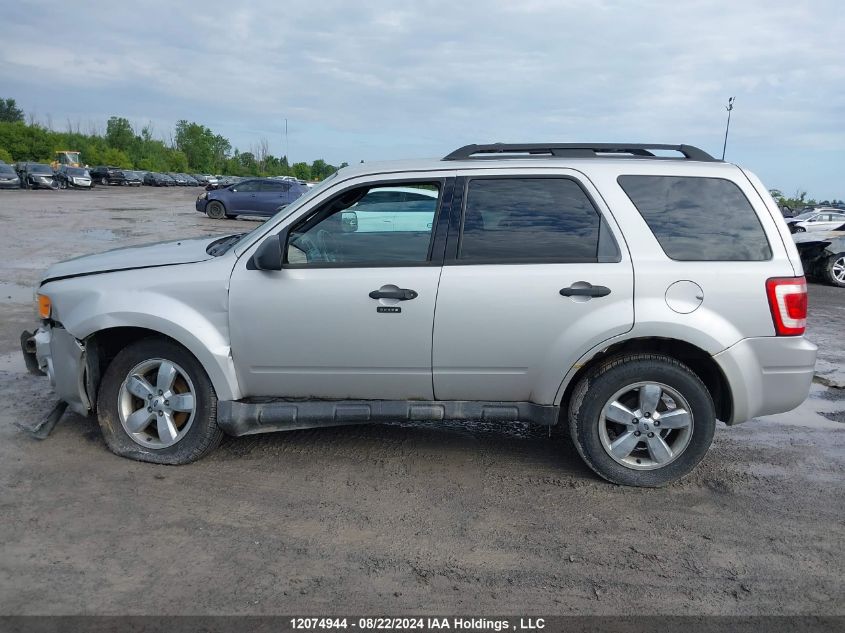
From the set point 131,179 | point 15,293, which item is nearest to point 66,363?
point 15,293

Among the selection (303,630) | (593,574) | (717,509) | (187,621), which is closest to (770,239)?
(717,509)

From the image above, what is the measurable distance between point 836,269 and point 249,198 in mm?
18920

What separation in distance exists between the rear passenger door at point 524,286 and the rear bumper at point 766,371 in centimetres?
69

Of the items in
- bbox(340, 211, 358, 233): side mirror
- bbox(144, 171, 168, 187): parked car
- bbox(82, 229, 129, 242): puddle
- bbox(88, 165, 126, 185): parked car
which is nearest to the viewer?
bbox(340, 211, 358, 233): side mirror

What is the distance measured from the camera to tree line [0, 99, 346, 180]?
78.1 m

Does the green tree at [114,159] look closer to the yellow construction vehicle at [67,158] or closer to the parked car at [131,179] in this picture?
the yellow construction vehicle at [67,158]

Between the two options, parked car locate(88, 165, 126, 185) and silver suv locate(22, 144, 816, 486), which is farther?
parked car locate(88, 165, 126, 185)

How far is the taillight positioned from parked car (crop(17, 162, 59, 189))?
49.7 metres

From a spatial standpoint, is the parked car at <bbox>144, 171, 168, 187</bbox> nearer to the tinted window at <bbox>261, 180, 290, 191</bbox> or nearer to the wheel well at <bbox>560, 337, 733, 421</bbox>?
the tinted window at <bbox>261, 180, 290, 191</bbox>

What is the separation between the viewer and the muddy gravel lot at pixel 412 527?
10.5ft

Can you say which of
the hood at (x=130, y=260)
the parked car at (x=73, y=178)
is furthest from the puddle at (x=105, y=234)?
the parked car at (x=73, y=178)

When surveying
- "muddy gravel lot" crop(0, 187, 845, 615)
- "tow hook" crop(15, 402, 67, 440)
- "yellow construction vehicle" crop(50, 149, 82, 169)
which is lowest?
"muddy gravel lot" crop(0, 187, 845, 615)

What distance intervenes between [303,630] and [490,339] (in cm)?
194

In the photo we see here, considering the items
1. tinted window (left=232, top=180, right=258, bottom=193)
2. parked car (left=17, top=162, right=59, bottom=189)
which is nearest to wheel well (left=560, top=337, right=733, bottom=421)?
tinted window (left=232, top=180, right=258, bottom=193)
